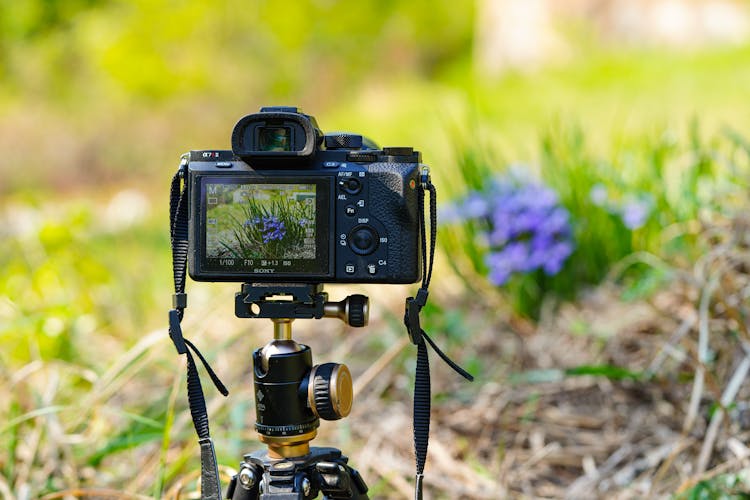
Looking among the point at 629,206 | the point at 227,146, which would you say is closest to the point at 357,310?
the point at 629,206

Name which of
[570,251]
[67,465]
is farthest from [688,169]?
[67,465]

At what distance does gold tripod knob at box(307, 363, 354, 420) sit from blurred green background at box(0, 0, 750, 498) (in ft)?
1.47

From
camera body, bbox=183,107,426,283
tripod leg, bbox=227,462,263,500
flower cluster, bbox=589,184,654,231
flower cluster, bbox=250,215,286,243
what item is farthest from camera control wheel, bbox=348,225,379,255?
flower cluster, bbox=589,184,654,231

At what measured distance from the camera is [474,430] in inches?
92.3

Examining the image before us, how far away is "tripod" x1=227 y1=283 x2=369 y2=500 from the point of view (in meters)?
1.40

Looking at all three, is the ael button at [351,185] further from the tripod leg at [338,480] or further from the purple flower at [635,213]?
the purple flower at [635,213]

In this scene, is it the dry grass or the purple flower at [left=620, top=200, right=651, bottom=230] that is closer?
the dry grass

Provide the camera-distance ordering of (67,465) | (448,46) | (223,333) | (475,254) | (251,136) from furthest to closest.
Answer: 1. (448,46)
2. (223,333)
3. (475,254)
4. (67,465)
5. (251,136)

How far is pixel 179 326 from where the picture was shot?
1.43 m

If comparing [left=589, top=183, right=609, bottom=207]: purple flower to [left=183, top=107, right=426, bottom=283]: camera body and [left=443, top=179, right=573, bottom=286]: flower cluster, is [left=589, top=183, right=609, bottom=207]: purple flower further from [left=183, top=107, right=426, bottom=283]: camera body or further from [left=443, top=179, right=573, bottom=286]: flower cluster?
[left=183, top=107, right=426, bottom=283]: camera body

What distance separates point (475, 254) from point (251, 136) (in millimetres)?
1672

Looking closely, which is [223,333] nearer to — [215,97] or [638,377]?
[638,377]

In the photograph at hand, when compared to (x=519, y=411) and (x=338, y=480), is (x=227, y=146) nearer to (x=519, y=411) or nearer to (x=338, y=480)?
(x=519, y=411)

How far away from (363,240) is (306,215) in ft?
0.33
